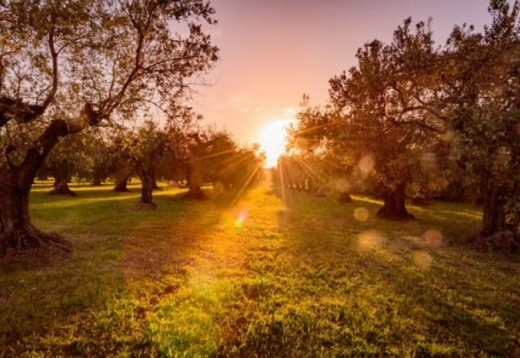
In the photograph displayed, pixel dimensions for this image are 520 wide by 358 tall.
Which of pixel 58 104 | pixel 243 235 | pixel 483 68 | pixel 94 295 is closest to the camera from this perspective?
pixel 94 295

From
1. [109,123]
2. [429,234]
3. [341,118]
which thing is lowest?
[429,234]

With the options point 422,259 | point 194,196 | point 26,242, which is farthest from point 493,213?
point 194,196

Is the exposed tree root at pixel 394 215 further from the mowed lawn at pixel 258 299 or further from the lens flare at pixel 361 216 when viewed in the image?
the mowed lawn at pixel 258 299

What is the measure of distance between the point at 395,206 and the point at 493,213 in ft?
44.9

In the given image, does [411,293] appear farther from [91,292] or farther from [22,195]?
[22,195]

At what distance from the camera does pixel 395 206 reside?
3450 cm

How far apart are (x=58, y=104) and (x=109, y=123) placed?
7.73 feet

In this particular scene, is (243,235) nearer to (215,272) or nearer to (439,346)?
(215,272)

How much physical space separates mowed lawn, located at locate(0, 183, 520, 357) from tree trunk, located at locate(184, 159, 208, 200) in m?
34.7

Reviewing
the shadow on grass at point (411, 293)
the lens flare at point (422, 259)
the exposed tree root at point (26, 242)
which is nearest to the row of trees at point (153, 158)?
the exposed tree root at point (26, 242)

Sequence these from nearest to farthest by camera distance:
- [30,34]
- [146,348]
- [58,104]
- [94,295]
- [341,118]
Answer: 1. [146,348]
2. [94,295]
3. [30,34]
4. [58,104]
5. [341,118]

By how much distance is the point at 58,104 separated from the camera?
1678 cm

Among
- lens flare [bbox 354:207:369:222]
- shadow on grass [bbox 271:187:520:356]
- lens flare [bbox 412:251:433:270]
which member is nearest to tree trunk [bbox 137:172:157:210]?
lens flare [bbox 354:207:369:222]

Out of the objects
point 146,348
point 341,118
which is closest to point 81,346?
point 146,348
